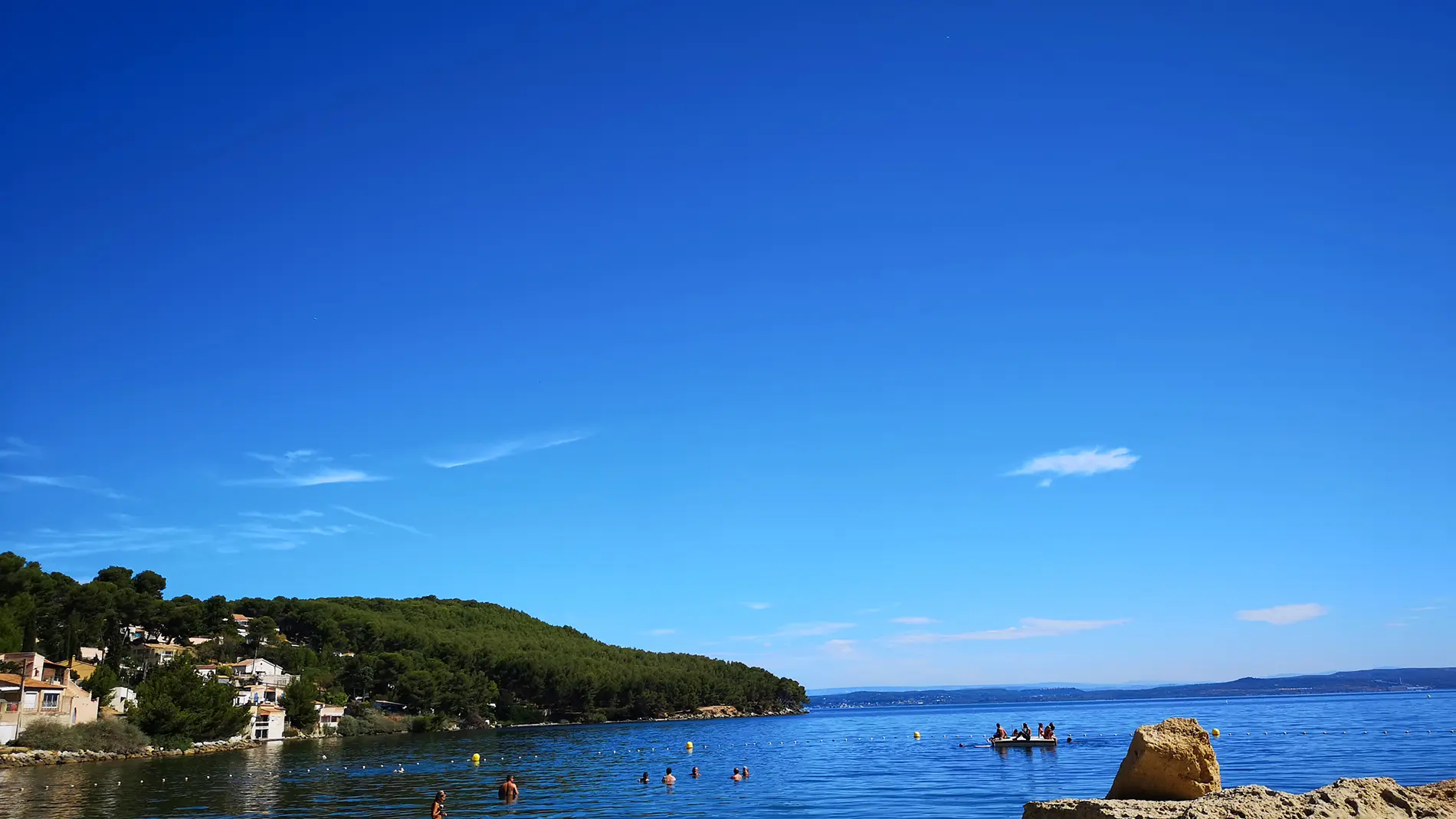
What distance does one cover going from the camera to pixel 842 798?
47031mm

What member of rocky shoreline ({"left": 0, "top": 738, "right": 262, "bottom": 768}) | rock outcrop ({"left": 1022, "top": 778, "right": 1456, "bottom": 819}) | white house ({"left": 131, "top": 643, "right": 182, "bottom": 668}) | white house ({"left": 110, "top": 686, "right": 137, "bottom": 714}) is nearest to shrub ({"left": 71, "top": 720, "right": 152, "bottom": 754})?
rocky shoreline ({"left": 0, "top": 738, "right": 262, "bottom": 768})

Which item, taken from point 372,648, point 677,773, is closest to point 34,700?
point 677,773

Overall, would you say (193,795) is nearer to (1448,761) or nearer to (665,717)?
(1448,761)

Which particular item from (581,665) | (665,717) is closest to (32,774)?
(581,665)

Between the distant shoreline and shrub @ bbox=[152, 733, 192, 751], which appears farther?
the distant shoreline

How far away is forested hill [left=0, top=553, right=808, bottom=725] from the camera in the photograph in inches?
3856

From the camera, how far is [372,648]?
142 metres

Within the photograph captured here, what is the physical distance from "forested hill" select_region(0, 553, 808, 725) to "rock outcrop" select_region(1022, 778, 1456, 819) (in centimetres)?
10027

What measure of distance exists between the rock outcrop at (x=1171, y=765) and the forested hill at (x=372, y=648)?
9988 cm

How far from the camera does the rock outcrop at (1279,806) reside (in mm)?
13445

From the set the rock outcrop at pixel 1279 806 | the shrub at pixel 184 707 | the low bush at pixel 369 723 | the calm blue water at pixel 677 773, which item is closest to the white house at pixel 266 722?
the calm blue water at pixel 677 773

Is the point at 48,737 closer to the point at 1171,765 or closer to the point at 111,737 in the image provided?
the point at 111,737

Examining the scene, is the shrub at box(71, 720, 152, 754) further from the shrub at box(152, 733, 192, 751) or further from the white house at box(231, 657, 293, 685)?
the white house at box(231, 657, 293, 685)

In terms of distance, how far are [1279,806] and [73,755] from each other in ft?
252
